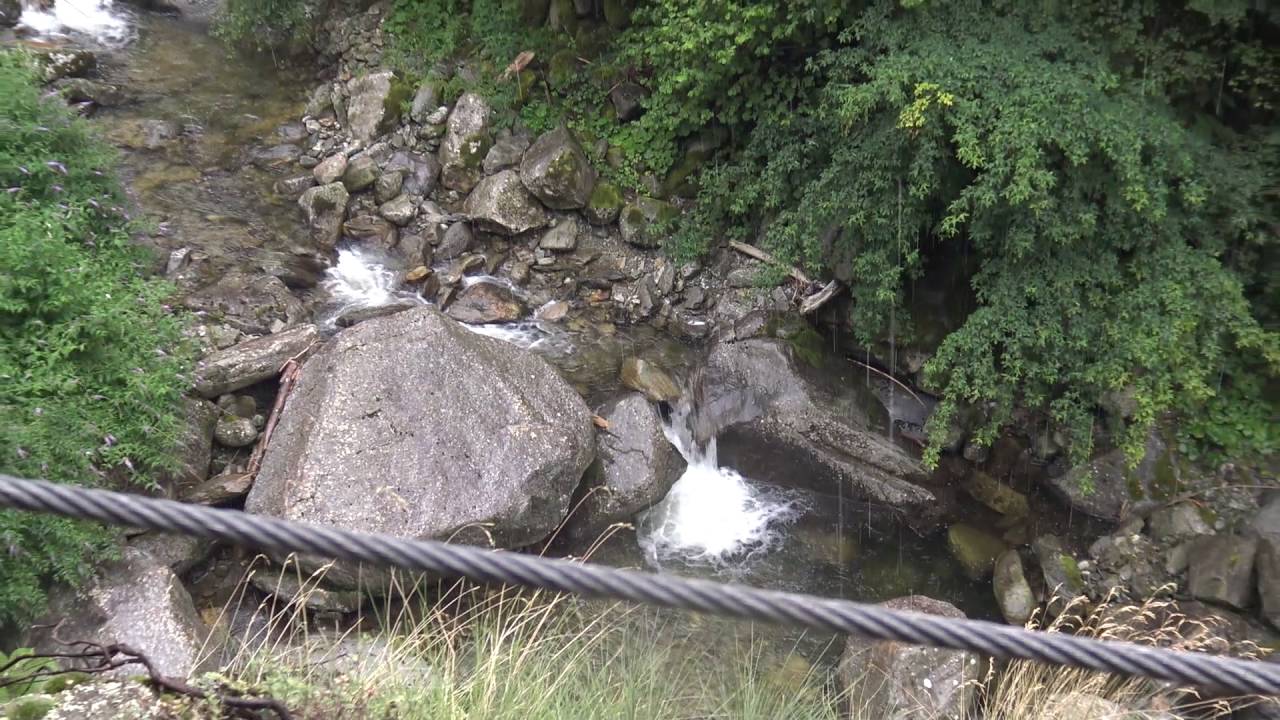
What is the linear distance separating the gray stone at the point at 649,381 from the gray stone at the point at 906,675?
9.07 feet

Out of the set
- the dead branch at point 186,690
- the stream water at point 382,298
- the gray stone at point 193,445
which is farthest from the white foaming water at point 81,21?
the dead branch at point 186,690

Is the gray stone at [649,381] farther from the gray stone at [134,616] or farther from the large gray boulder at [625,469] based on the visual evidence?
the gray stone at [134,616]

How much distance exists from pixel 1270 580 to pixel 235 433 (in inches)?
269

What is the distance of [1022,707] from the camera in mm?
3160

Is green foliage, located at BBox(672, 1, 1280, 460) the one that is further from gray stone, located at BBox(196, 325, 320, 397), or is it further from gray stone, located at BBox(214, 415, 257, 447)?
gray stone, located at BBox(214, 415, 257, 447)

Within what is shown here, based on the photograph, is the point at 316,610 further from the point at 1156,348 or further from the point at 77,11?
the point at 77,11

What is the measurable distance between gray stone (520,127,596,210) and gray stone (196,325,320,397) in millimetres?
3039

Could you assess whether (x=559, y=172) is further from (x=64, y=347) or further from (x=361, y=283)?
(x=64, y=347)

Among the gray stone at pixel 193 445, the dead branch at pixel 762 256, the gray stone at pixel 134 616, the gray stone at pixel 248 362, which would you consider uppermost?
the dead branch at pixel 762 256

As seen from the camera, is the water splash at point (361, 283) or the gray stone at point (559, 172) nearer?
the water splash at point (361, 283)

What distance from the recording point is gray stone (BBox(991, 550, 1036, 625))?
19.1 ft

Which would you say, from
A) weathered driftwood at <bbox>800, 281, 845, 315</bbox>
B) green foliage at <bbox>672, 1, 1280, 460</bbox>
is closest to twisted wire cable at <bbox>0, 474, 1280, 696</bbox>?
green foliage at <bbox>672, 1, 1280, 460</bbox>

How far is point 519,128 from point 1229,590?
24.6ft

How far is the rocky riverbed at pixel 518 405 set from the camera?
5090mm
